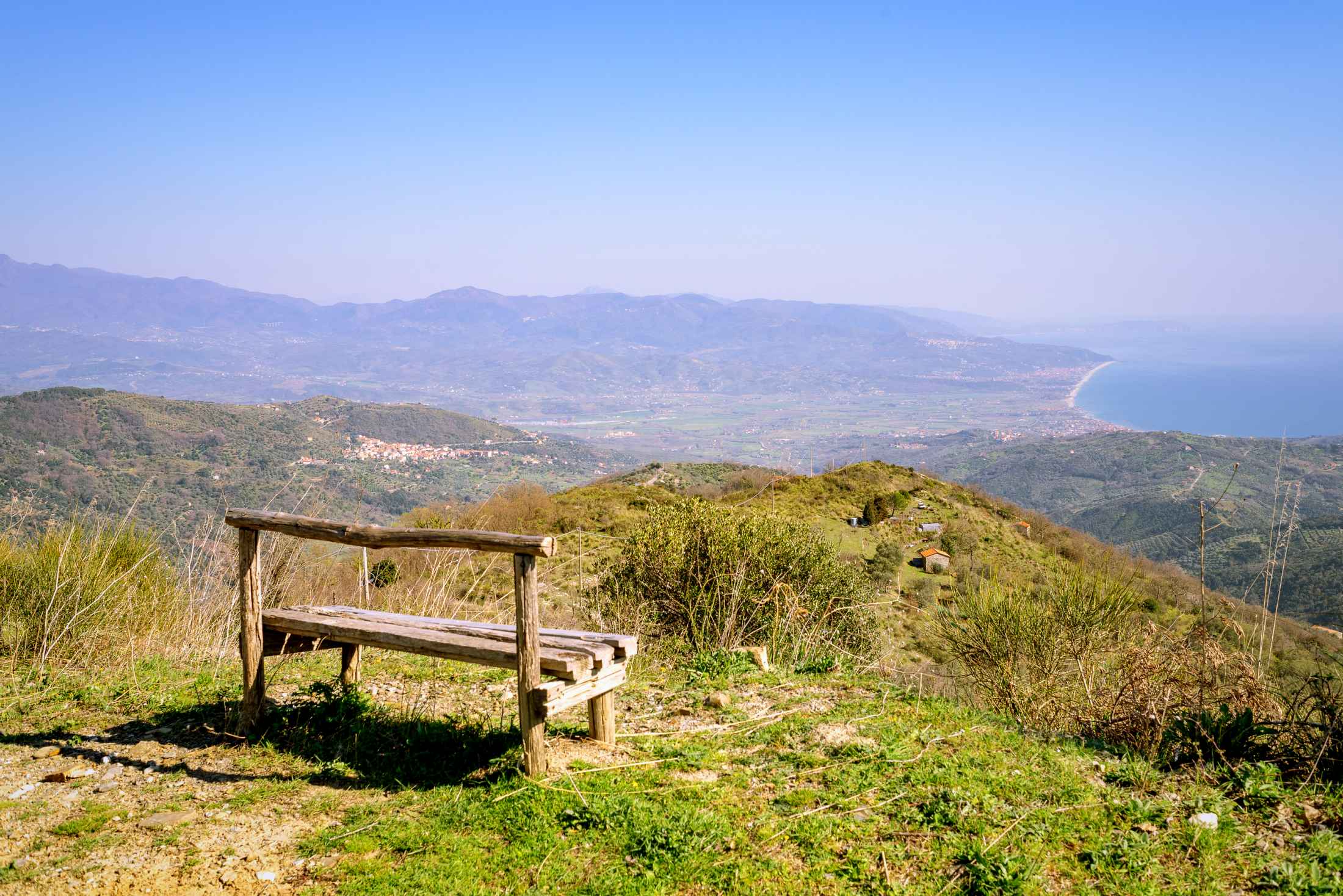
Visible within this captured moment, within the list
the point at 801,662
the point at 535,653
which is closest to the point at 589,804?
the point at 535,653

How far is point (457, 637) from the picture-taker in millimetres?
4441

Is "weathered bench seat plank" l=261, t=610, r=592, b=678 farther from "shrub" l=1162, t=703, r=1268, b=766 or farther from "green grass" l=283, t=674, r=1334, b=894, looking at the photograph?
"shrub" l=1162, t=703, r=1268, b=766

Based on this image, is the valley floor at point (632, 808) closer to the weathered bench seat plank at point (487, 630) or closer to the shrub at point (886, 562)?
the weathered bench seat plank at point (487, 630)

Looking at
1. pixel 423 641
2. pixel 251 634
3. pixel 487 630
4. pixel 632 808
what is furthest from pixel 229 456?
pixel 632 808

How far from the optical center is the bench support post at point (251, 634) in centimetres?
489

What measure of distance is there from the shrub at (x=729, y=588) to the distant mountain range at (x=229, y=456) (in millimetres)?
3350

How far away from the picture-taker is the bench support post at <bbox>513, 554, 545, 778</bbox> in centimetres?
400

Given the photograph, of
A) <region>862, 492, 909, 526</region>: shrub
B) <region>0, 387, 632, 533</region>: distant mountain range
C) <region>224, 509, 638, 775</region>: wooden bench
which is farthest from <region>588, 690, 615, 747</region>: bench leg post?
<region>862, 492, 909, 526</region>: shrub

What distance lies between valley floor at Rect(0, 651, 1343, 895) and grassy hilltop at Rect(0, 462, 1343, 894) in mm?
16

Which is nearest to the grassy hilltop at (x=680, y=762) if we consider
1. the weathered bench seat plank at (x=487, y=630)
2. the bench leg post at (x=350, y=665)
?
the bench leg post at (x=350, y=665)

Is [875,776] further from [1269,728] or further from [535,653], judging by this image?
[1269,728]

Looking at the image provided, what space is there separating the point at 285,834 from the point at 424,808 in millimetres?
637

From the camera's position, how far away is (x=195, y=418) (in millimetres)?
40375

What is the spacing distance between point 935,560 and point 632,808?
69.4ft
